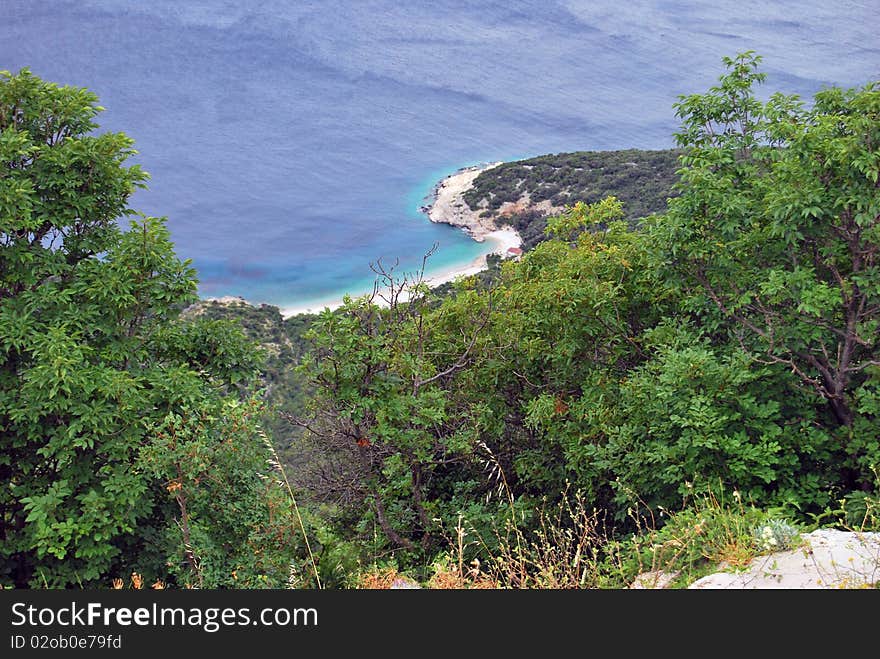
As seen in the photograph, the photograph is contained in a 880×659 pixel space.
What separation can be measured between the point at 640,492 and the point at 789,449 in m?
1.62

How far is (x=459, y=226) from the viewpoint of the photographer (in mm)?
60312

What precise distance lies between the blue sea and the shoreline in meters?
1.30

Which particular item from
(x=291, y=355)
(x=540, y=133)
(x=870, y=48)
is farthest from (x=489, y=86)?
(x=291, y=355)

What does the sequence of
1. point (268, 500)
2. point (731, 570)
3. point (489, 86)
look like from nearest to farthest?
point (731, 570) → point (268, 500) → point (489, 86)

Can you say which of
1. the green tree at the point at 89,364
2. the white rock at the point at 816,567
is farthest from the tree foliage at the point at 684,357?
the green tree at the point at 89,364

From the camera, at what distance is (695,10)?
105m

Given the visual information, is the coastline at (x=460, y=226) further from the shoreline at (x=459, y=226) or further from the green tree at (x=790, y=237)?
the green tree at (x=790, y=237)

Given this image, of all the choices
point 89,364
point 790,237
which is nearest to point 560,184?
point 790,237

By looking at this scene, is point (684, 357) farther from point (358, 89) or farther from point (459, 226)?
point (358, 89)

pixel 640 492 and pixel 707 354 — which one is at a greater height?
pixel 707 354

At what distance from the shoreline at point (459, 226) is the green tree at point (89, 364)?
3219 centimetres

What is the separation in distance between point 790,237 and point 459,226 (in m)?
52.7

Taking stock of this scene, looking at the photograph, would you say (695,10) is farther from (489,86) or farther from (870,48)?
(489,86)

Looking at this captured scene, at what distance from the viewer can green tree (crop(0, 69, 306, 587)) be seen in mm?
7461
